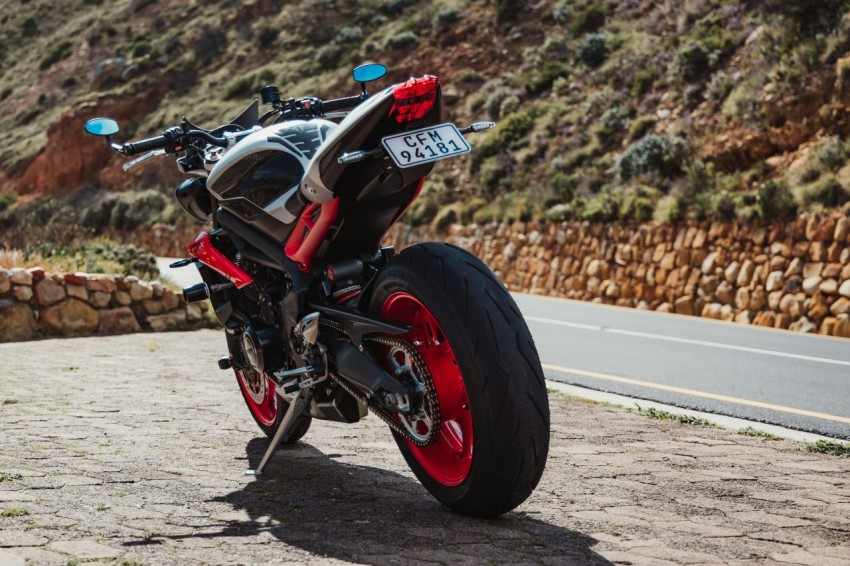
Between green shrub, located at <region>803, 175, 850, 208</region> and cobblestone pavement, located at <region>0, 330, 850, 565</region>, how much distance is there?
11437 millimetres

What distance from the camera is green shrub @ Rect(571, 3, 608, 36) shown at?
35.9 metres

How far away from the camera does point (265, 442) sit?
5.91 meters

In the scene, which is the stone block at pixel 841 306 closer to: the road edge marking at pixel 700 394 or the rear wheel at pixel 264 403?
the road edge marking at pixel 700 394

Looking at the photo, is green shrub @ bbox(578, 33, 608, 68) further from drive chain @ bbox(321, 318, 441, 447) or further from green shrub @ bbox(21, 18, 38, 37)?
green shrub @ bbox(21, 18, 38, 37)

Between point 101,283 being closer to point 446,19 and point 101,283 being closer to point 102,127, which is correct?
point 102,127

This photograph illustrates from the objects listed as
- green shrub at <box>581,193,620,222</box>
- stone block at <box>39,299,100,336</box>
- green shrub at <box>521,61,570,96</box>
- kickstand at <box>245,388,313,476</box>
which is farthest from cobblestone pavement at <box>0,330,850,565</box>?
green shrub at <box>521,61,570,96</box>

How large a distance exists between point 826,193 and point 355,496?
47.9ft

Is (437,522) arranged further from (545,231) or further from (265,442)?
(545,231)

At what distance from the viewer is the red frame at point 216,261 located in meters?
5.34

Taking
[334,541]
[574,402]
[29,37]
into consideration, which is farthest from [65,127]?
[334,541]

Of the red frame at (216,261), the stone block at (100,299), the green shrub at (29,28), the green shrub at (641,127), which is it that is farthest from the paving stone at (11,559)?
the green shrub at (29,28)

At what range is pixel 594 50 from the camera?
3300cm

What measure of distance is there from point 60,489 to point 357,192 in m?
1.86

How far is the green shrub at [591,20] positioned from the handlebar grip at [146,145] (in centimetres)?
3207
